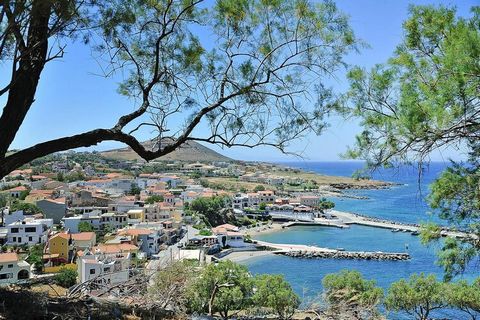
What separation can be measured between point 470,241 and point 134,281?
2.56 metres

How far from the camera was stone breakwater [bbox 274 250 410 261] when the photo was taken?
22.1 meters

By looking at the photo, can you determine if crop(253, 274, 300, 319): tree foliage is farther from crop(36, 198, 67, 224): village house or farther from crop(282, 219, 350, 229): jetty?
crop(282, 219, 350, 229): jetty

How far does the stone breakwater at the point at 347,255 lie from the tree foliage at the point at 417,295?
12.6 metres

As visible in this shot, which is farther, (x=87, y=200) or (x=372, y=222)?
(x=372, y=222)

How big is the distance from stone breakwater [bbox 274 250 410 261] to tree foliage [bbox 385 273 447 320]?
12596mm

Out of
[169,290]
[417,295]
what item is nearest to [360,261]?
[417,295]

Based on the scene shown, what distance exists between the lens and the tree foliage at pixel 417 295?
9508 mm

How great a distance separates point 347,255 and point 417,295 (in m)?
13.0

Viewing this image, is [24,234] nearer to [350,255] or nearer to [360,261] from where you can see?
[350,255]

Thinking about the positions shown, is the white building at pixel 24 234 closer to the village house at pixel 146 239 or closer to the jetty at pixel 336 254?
the village house at pixel 146 239

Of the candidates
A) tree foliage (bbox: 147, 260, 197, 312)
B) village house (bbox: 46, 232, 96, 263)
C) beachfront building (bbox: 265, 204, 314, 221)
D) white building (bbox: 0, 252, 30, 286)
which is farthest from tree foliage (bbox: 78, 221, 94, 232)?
tree foliage (bbox: 147, 260, 197, 312)

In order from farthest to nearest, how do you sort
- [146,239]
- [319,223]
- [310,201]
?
1. [310,201]
2. [319,223]
3. [146,239]

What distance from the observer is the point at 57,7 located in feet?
7.84

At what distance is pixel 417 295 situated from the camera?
31.4 ft
